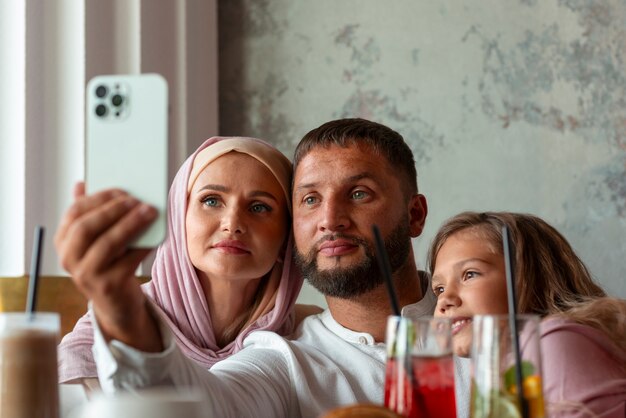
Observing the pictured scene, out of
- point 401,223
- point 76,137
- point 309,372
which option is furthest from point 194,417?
point 76,137

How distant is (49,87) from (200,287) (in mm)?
1064

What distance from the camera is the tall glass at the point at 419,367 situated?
1.10m

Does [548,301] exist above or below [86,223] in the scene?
below

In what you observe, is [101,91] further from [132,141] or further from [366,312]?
[366,312]

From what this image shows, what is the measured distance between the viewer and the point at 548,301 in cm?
186

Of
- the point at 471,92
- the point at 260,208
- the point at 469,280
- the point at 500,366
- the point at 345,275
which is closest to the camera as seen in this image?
the point at 500,366

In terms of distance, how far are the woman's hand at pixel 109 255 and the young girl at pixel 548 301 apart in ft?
2.05

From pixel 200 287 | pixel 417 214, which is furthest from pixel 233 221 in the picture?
pixel 417 214

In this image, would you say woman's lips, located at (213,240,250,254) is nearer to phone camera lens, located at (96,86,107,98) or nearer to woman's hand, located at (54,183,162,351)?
woman's hand, located at (54,183,162,351)

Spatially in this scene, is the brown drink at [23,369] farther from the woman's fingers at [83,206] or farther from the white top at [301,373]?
the white top at [301,373]

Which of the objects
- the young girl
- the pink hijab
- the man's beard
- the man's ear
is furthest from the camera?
the man's ear

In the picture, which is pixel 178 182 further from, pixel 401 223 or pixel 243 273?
pixel 401 223

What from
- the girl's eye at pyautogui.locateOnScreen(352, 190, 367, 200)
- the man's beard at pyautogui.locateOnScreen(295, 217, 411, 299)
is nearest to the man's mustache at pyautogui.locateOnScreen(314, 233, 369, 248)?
the man's beard at pyautogui.locateOnScreen(295, 217, 411, 299)

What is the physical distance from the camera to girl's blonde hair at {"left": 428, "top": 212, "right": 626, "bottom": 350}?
1850 mm
